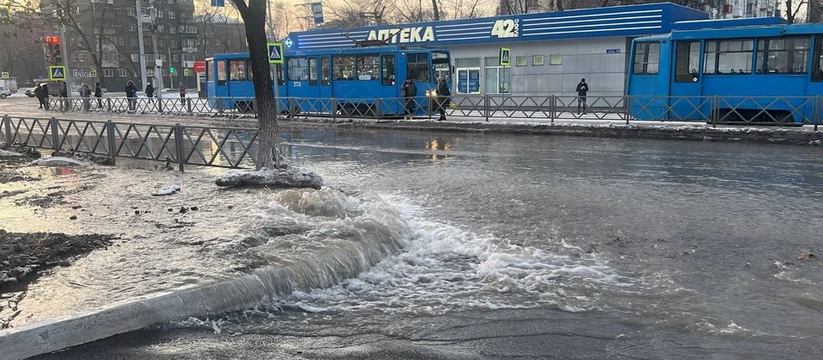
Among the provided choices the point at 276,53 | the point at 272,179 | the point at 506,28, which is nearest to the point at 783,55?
the point at 506,28

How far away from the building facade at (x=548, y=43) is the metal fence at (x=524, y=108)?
113cm

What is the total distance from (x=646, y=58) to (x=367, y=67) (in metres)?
11.1

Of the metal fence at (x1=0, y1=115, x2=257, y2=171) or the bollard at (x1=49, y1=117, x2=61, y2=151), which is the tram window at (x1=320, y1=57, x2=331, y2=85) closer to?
the metal fence at (x1=0, y1=115, x2=257, y2=171)

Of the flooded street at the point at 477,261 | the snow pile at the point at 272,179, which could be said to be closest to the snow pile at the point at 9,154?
the flooded street at the point at 477,261

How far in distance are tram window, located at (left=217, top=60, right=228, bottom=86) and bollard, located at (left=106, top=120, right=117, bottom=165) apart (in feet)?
61.9

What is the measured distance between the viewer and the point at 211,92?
3366cm

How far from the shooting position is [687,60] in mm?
20656

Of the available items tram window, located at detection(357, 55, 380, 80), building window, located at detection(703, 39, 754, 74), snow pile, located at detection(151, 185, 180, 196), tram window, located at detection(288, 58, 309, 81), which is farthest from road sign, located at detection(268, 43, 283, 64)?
snow pile, located at detection(151, 185, 180, 196)

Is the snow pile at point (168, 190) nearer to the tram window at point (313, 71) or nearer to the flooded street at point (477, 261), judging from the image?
the flooded street at point (477, 261)

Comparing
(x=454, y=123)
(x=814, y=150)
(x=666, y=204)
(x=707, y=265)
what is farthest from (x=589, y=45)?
(x=707, y=265)

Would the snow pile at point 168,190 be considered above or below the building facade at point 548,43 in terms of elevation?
below

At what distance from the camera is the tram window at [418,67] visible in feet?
85.7

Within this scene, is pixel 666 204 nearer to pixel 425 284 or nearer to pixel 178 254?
pixel 425 284

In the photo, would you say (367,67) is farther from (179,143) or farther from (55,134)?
(179,143)
